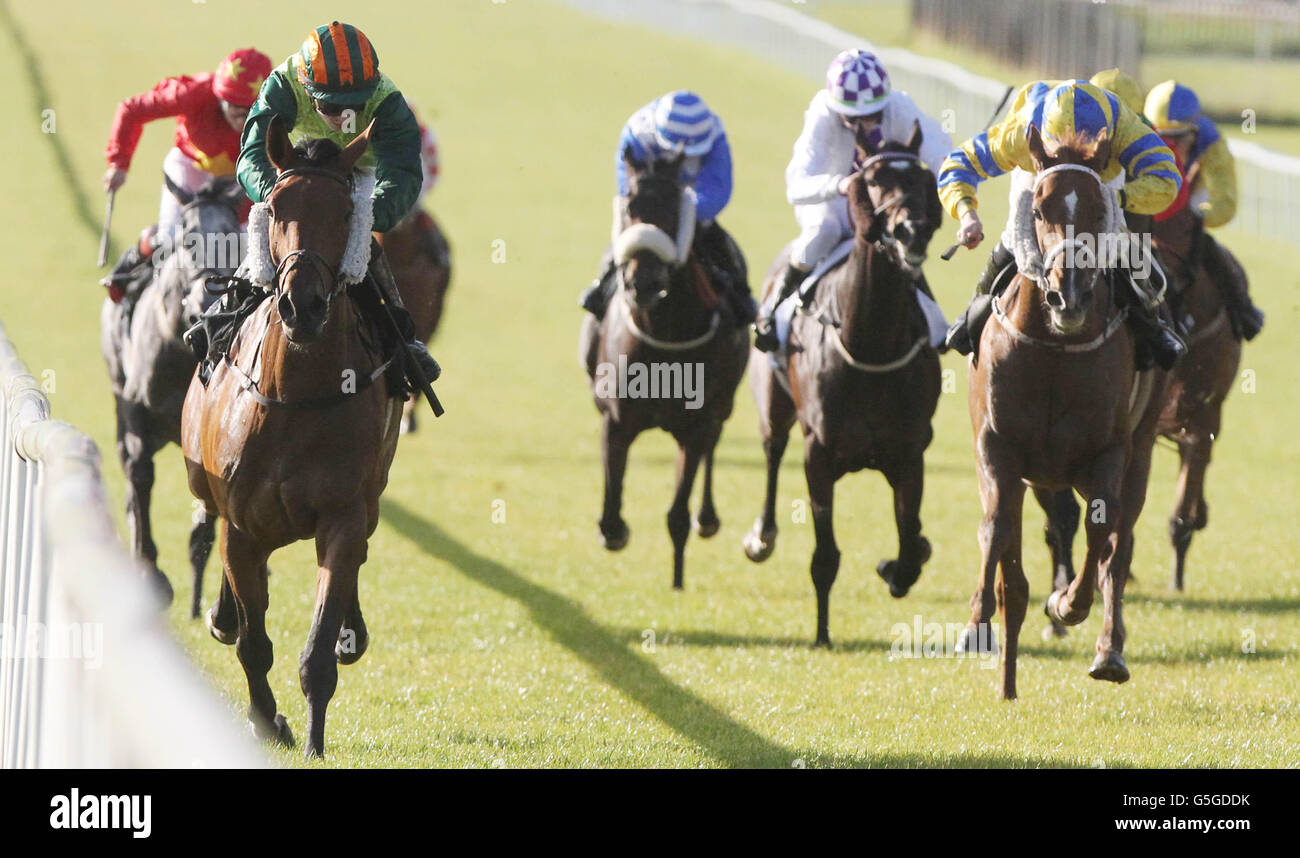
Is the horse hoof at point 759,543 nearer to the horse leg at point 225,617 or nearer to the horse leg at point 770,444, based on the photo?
the horse leg at point 770,444

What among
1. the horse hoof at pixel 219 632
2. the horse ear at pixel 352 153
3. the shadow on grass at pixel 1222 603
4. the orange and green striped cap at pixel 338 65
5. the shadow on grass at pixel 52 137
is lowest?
the shadow on grass at pixel 1222 603

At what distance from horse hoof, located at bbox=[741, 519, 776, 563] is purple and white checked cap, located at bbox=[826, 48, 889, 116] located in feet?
8.33

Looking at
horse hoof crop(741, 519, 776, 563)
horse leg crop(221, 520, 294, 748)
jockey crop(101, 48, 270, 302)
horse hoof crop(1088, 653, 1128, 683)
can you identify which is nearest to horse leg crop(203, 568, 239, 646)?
horse leg crop(221, 520, 294, 748)

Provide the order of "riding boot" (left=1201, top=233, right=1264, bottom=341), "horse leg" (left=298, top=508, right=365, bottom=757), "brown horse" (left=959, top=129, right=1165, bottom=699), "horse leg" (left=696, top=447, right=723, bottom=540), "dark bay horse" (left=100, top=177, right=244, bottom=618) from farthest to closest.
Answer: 1. "horse leg" (left=696, top=447, right=723, bottom=540)
2. "riding boot" (left=1201, top=233, right=1264, bottom=341)
3. "dark bay horse" (left=100, top=177, right=244, bottom=618)
4. "brown horse" (left=959, top=129, right=1165, bottom=699)
5. "horse leg" (left=298, top=508, right=365, bottom=757)

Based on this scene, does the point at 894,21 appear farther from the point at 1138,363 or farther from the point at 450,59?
the point at 1138,363

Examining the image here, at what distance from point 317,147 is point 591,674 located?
10.3 feet

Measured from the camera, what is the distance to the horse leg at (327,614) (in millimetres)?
6191

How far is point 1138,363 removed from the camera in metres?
7.50

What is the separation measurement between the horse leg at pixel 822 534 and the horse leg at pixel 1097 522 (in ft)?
5.15

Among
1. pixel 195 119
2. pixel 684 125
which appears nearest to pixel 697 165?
pixel 684 125

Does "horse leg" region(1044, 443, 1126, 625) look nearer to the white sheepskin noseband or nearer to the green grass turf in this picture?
the green grass turf

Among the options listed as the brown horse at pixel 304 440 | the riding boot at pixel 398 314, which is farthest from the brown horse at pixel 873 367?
the brown horse at pixel 304 440

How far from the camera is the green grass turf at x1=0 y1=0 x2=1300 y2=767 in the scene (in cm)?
713

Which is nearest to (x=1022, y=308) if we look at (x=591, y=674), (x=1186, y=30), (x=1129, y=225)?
(x=1129, y=225)
